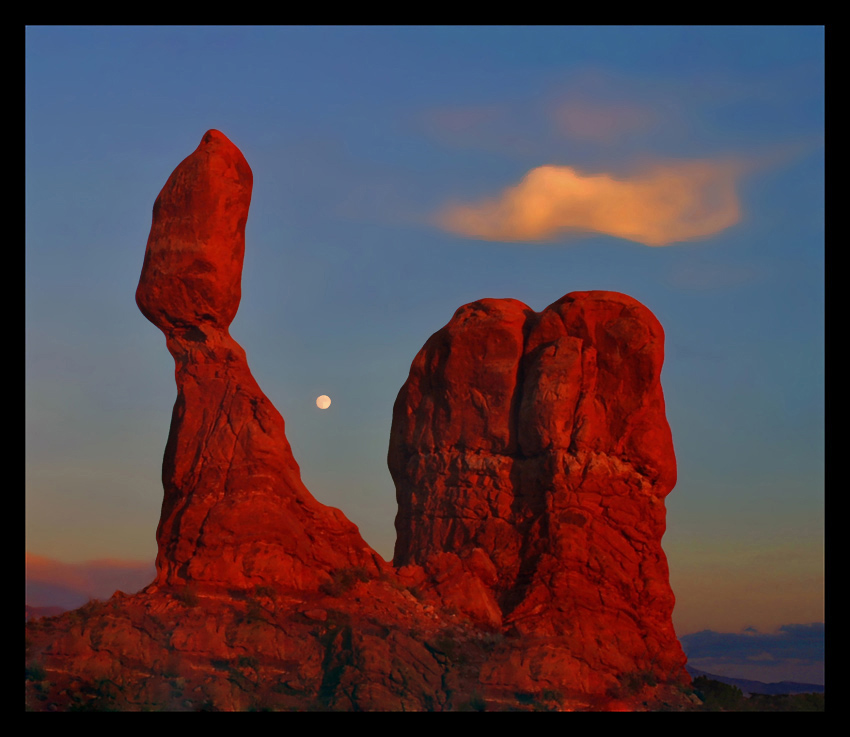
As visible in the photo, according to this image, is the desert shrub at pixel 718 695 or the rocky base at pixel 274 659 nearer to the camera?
the rocky base at pixel 274 659

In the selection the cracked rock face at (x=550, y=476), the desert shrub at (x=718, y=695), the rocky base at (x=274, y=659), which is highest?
the cracked rock face at (x=550, y=476)

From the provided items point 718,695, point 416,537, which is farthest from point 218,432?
point 718,695

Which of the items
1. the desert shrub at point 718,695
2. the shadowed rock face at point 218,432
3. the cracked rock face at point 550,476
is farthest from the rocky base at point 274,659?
the cracked rock face at point 550,476

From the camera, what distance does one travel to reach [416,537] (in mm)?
46156

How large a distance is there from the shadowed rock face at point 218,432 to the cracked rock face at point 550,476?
343 cm

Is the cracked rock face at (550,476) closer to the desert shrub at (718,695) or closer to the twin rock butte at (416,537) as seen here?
the twin rock butte at (416,537)

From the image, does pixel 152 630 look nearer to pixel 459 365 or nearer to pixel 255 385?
pixel 255 385

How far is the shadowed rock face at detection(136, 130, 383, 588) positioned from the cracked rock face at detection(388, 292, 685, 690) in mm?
3431

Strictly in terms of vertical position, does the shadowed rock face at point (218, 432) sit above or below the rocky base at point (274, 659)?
above

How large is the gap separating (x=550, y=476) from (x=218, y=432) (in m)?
9.35

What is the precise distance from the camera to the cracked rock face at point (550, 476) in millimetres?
42906

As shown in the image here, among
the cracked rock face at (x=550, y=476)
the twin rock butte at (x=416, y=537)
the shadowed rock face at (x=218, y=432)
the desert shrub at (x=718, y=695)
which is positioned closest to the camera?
the twin rock butte at (x=416, y=537)

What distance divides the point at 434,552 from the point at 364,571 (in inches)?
129

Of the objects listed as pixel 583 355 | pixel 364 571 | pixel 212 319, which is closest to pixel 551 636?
pixel 364 571
